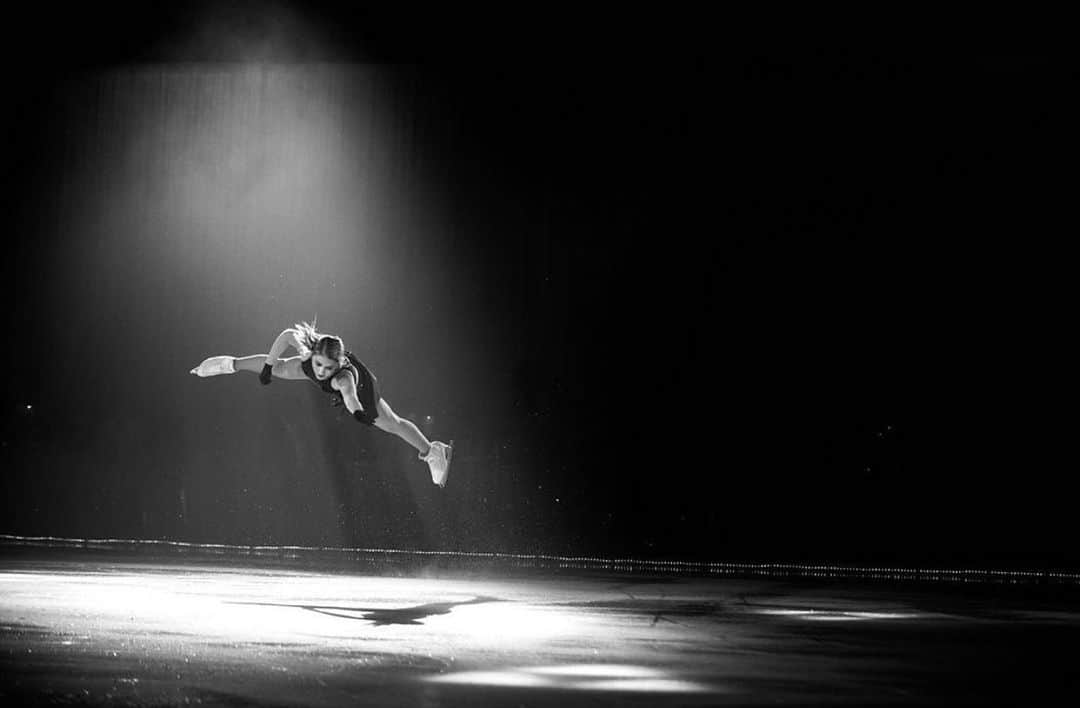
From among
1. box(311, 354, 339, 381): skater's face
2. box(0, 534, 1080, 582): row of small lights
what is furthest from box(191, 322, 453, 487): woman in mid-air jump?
box(0, 534, 1080, 582): row of small lights

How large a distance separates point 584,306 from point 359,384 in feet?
26.4

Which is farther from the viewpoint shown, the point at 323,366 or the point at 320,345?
the point at 323,366

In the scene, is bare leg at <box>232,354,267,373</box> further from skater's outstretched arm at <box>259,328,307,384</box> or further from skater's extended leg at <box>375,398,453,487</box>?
skater's extended leg at <box>375,398,453,487</box>

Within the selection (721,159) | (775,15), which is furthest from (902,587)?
(721,159)

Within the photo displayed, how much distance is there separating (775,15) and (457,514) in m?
6.01

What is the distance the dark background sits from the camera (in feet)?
45.9

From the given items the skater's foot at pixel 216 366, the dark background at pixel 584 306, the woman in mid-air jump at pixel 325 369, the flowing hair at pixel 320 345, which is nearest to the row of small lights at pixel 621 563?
the dark background at pixel 584 306

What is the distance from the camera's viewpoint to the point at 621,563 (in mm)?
12656

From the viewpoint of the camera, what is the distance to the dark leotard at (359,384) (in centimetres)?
847

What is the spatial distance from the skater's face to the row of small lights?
13.2 ft

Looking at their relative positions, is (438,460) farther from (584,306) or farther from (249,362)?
(584,306)

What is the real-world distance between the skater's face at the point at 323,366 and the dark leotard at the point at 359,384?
0.14 feet

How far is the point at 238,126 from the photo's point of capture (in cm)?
1680

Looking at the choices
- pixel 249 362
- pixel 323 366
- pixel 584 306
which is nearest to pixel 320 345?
pixel 323 366
